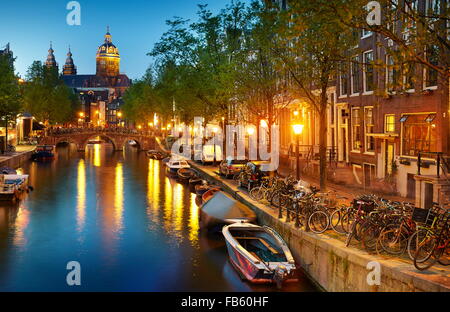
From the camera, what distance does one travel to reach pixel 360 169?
33.0 metres

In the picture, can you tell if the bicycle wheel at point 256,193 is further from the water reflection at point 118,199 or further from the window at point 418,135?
the window at point 418,135

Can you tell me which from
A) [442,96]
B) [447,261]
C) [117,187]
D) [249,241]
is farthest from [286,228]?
[117,187]

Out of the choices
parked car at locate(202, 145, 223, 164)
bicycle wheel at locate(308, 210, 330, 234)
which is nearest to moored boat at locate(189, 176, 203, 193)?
parked car at locate(202, 145, 223, 164)

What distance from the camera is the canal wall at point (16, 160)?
4953 centimetres

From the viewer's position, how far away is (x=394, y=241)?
13867 mm

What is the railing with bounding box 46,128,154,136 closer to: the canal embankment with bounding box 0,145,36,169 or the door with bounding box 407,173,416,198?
the canal embankment with bounding box 0,145,36,169

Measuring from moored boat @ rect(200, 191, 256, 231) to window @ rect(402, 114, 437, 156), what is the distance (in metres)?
8.59

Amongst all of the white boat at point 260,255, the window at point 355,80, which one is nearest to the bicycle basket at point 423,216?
the white boat at point 260,255

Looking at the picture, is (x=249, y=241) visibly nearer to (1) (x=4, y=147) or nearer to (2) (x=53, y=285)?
(2) (x=53, y=285)

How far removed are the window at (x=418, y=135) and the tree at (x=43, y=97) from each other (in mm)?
69926

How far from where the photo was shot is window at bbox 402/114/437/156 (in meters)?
24.7

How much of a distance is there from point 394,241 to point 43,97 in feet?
287

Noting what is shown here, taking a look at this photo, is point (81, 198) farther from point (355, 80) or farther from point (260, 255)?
point (260, 255)
